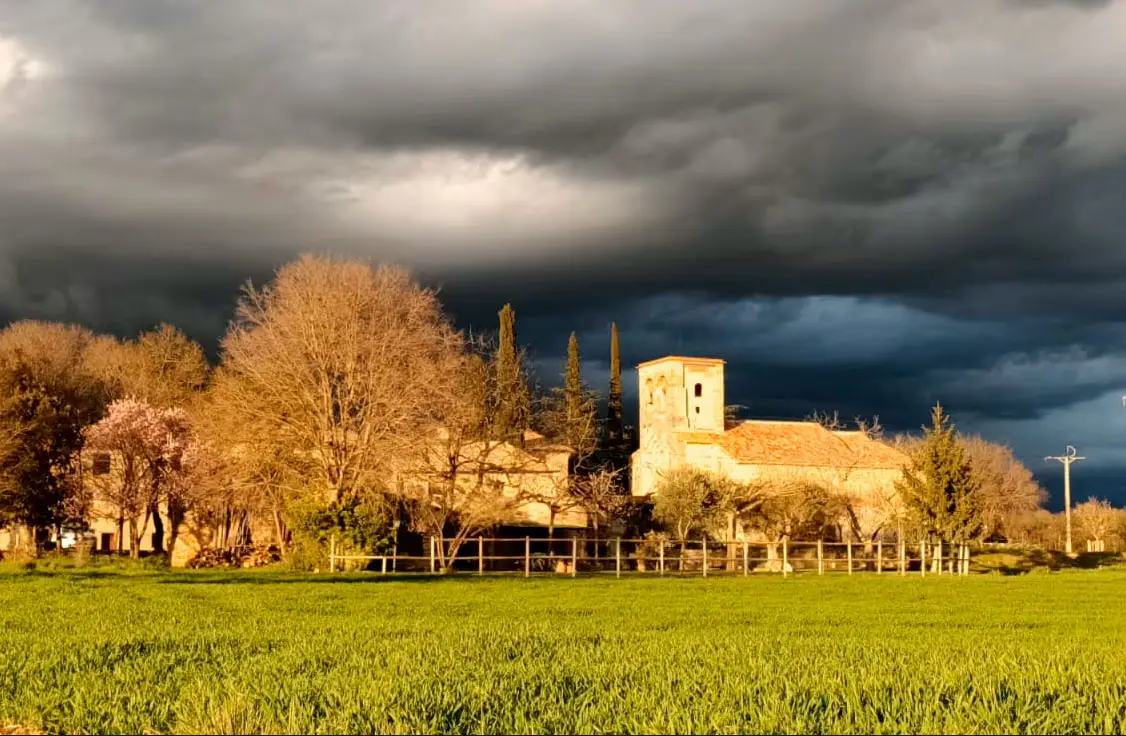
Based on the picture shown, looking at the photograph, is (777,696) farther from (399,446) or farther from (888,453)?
(888,453)

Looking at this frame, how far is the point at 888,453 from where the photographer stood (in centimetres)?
6850

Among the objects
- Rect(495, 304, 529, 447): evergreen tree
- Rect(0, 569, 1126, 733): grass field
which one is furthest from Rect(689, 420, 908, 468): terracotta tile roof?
Rect(0, 569, 1126, 733): grass field

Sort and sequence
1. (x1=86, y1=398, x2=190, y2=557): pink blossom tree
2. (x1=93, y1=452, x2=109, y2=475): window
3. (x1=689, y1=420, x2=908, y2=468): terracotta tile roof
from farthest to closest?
(x1=689, y1=420, x2=908, y2=468): terracotta tile roof
(x1=93, y1=452, x2=109, y2=475): window
(x1=86, y1=398, x2=190, y2=557): pink blossom tree

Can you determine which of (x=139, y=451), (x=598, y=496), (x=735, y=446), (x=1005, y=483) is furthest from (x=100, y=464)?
(x=1005, y=483)

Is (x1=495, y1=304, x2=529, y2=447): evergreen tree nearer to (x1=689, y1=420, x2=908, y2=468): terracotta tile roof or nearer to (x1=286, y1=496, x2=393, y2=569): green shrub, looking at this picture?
(x1=286, y1=496, x2=393, y2=569): green shrub

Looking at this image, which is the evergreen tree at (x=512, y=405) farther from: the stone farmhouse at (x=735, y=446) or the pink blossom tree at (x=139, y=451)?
the pink blossom tree at (x=139, y=451)

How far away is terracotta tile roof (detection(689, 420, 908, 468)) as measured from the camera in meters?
65.1

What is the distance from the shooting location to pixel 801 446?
67.8m

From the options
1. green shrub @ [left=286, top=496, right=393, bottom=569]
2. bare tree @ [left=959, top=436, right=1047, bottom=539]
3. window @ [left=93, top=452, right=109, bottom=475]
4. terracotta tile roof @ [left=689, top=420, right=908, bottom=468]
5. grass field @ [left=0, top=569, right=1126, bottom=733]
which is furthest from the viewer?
bare tree @ [left=959, top=436, right=1047, bottom=539]

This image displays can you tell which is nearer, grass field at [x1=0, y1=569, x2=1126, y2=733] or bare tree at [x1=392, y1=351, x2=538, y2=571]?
grass field at [x1=0, y1=569, x2=1126, y2=733]

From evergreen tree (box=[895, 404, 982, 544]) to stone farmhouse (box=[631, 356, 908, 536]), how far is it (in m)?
7.11

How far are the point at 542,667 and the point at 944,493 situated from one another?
152ft

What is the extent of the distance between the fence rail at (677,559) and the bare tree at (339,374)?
3725mm

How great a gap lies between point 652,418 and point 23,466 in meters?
35.4
